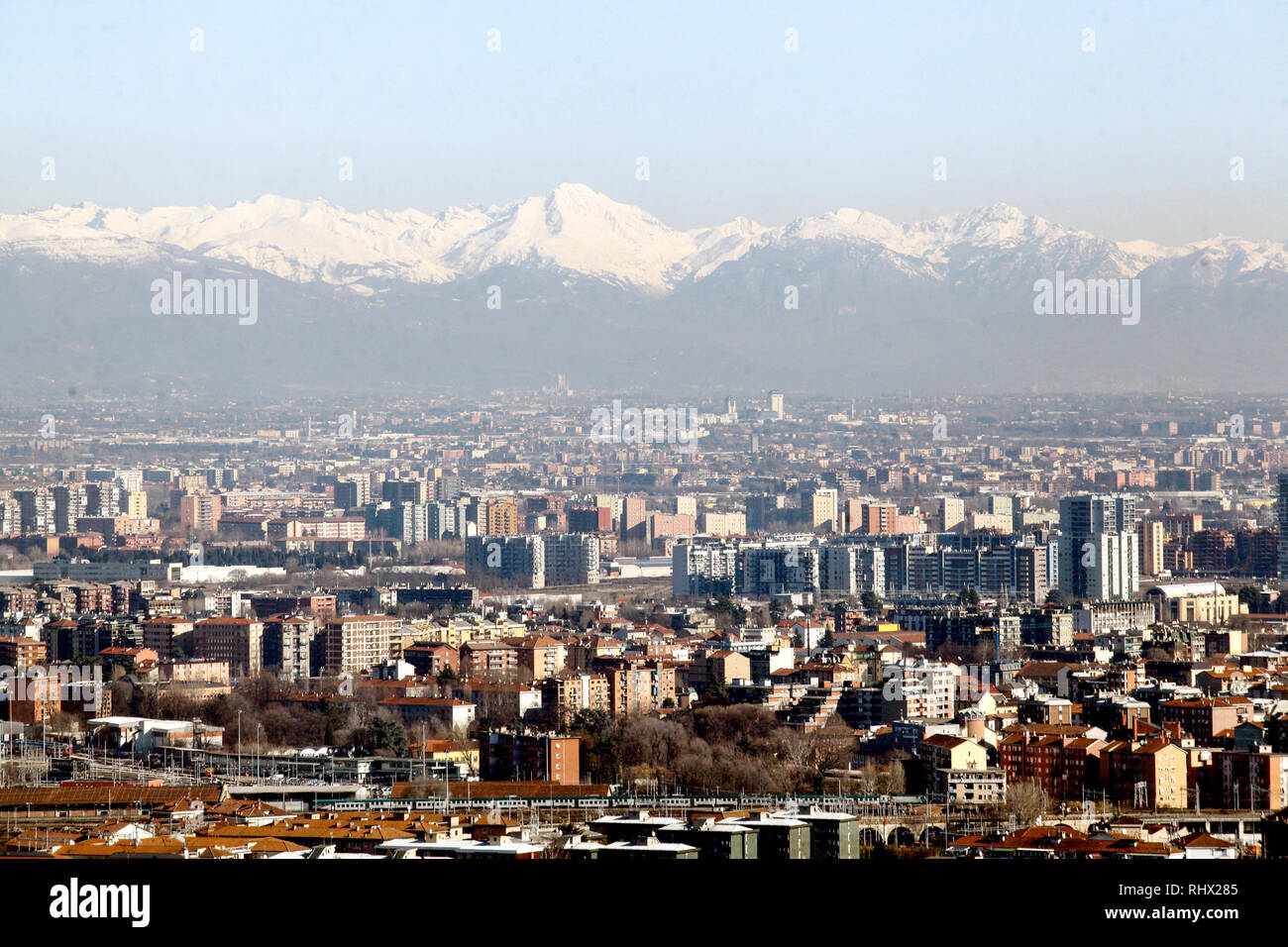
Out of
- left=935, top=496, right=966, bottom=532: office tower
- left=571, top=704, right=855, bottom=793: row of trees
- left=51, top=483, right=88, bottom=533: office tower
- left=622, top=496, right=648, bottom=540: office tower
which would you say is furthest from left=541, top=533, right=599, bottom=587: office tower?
left=571, top=704, right=855, bottom=793: row of trees

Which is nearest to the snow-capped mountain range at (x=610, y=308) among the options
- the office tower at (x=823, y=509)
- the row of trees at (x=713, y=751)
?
the office tower at (x=823, y=509)

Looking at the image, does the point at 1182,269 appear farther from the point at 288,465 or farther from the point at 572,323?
the point at 288,465

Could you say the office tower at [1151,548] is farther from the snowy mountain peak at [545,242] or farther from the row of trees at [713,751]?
the snowy mountain peak at [545,242]

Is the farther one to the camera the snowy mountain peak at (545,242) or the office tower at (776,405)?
the snowy mountain peak at (545,242)

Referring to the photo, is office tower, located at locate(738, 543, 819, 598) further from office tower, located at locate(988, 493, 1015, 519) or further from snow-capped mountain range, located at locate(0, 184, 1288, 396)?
snow-capped mountain range, located at locate(0, 184, 1288, 396)

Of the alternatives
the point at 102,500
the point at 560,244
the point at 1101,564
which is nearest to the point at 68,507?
the point at 102,500

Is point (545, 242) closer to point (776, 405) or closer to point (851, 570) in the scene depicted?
point (776, 405)

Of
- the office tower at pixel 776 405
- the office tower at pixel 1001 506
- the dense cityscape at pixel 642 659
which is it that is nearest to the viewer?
the dense cityscape at pixel 642 659

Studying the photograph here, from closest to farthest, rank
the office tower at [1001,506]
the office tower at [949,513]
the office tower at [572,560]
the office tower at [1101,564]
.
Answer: the office tower at [1101,564], the office tower at [572,560], the office tower at [949,513], the office tower at [1001,506]
